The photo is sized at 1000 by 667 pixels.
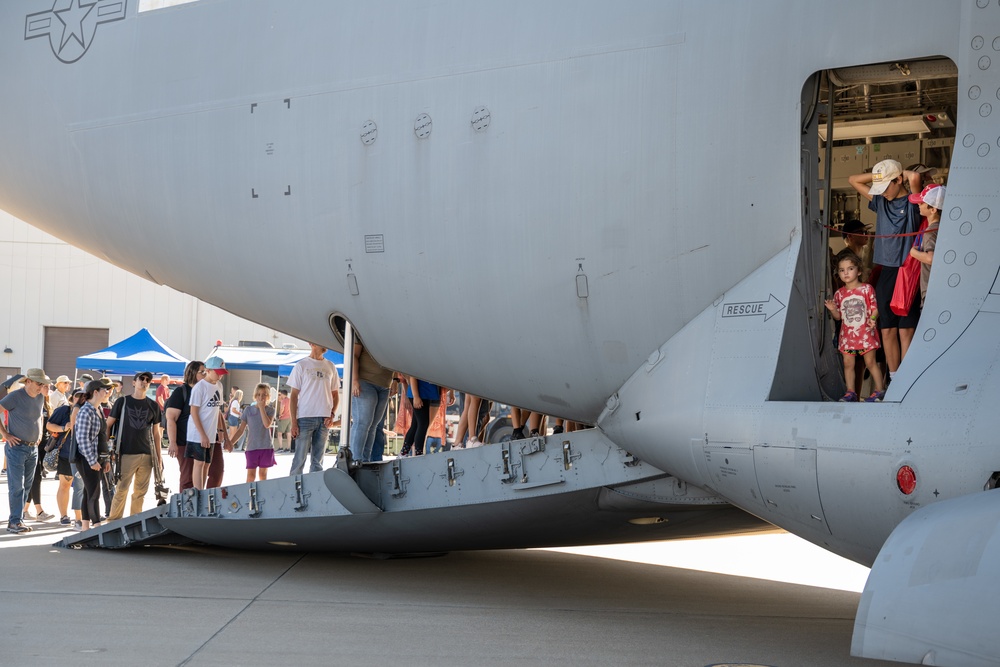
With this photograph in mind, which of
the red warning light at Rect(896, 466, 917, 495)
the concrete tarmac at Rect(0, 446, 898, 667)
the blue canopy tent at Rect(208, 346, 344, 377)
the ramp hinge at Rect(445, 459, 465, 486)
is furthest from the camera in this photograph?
the blue canopy tent at Rect(208, 346, 344, 377)

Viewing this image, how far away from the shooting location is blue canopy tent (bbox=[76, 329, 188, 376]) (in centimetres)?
2242

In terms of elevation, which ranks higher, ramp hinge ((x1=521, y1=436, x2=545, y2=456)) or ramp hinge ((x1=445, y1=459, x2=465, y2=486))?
ramp hinge ((x1=521, y1=436, x2=545, y2=456))

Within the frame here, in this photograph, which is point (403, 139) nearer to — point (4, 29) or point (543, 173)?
point (543, 173)

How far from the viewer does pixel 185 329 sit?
37062mm

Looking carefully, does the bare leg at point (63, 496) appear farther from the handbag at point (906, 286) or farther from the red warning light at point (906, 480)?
the red warning light at point (906, 480)

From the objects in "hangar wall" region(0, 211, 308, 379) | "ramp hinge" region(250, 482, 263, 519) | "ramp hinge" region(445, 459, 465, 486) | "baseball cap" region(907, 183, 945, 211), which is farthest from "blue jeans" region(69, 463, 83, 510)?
"hangar wall" region(0, 211, 308, 379)

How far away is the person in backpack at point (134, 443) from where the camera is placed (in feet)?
36.6

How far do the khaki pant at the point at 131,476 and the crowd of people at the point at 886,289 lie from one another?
26.6 ft

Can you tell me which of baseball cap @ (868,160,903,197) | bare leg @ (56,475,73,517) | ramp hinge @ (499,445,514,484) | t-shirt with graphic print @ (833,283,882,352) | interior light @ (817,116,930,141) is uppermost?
interior light @ (817,116,930,141)

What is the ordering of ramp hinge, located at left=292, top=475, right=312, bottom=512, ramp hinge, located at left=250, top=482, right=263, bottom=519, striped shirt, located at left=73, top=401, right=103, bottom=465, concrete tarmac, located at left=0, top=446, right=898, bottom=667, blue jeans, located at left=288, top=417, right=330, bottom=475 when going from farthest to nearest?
striped shirt, located at left=73, top=401, right=103, bottom=465, blue jeans, located at left=288, top=417, right=330, bottom=475, ramp hinge, located at left=250, top=482, right=263, bottom=519, ramp hinge, located at left=292, top=475, right=312, bottom=512, concrete tarmac, located at left=0, top=446, right=898, bottom=667

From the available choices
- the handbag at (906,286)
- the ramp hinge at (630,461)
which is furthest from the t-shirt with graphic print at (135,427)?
the handbag at (906,286)

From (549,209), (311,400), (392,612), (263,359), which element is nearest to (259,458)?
(311,400)

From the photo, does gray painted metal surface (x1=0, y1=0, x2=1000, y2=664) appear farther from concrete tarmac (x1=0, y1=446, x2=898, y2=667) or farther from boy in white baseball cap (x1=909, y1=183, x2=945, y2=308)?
concrete tarmac (x1=0, y1=446, x2=898, y2=667)

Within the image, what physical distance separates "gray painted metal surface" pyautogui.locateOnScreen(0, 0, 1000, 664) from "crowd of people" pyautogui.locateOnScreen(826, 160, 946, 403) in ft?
0.93
